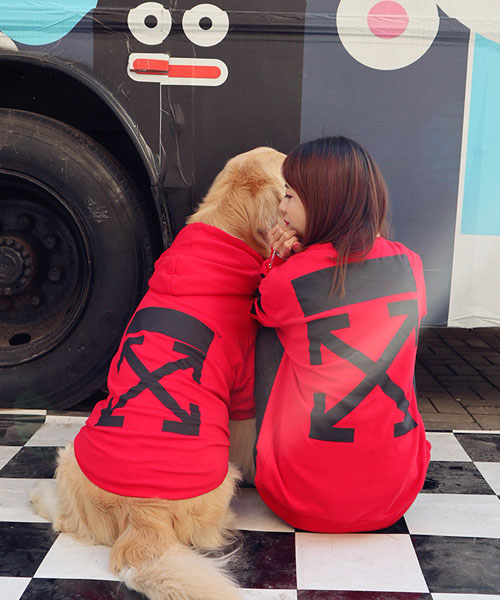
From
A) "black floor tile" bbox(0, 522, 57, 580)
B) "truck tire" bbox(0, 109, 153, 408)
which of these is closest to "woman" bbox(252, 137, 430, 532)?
"black floor tile" bbox(0, 522, 57, 580)

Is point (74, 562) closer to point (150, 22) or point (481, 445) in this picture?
point (481, 445)

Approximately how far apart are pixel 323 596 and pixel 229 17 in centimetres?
208

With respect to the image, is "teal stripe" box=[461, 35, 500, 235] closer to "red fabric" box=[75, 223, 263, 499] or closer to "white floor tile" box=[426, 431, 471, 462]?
"white floor tile" box=[426, 431, 471, 462]

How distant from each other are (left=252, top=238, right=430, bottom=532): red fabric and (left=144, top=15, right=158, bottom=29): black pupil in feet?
4.08

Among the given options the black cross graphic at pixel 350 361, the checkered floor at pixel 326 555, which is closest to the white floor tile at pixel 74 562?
the checkered floor at pixel 326 555

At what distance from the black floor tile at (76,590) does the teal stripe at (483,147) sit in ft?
6.11

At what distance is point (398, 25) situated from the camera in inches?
103

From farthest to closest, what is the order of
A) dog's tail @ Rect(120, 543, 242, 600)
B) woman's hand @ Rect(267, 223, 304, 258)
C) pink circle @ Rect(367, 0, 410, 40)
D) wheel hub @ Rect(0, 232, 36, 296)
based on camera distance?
wheel hub @ Rect(0, 232, 36, 296) < pink circle @ Rect(367, 0, 410, 40) < woman's hand @ Rect(267, 223, 304, 258) < dog's tail @ Rect(120, 543, 242, 600)

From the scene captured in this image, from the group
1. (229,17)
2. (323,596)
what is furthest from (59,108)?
(323,596)

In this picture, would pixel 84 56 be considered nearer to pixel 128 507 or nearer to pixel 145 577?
pixel 128 507

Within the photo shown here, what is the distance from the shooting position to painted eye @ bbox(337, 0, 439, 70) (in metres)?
2.59

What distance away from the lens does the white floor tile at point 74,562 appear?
6.16ft

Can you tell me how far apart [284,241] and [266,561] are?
0.95 metres

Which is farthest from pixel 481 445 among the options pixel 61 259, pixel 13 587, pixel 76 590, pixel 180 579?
pixel 61 259
